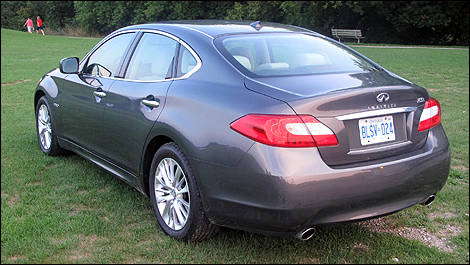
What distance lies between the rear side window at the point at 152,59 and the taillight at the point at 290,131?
1.14 m

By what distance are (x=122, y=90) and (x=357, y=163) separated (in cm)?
204

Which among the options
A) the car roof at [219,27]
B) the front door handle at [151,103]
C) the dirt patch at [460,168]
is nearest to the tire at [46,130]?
the car roof at [219,27]

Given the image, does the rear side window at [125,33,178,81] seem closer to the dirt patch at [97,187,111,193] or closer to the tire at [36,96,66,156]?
the dirt patch at [97,187,111,193]

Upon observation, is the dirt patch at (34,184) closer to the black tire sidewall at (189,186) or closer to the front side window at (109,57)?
the front side window at (109,57)

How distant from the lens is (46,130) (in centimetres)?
577

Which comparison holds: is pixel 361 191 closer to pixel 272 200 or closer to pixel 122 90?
pixel 272 200

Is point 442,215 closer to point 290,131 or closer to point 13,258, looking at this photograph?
point 290,131

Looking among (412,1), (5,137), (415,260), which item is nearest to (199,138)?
(415,260)

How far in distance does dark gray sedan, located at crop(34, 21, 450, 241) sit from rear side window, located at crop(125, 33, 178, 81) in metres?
0.01

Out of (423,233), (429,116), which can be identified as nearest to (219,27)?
(429,116)

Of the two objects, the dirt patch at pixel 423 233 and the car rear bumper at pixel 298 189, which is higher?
the car rear bumper at pixel 298 189

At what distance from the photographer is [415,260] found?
10.9 feet

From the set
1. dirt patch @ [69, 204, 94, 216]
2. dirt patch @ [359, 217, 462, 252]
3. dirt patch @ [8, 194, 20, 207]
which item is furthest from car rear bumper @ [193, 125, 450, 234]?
dirt patch @ [8, 194, 20, 207]

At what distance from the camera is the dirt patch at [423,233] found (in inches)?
141
